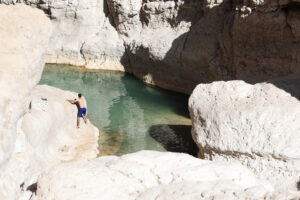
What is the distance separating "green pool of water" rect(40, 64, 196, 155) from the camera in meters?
12.4

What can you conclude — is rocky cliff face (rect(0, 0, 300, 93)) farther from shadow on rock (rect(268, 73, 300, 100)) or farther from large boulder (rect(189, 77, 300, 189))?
large boulder (rect(189, 77, 300, 189))

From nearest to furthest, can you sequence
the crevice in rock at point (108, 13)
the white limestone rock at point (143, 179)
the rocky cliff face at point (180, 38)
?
the white limestone rock at point (143, 179) → the rocky cliff face at point (180, 38) → the crevice in rock at point (108, 13)

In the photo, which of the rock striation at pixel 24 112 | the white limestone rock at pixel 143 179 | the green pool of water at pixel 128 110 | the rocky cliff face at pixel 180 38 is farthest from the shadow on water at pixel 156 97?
the white limestone rock at pixel 143 179

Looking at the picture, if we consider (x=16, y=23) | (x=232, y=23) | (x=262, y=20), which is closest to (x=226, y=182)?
(x=16, y=23)

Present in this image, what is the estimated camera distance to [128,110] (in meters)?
16.4

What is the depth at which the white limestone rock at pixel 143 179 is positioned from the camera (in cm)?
432

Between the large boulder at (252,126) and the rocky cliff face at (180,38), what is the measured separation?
5485 millimetres

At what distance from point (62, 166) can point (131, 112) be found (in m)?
11.3

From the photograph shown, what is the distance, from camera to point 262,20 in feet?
47.2

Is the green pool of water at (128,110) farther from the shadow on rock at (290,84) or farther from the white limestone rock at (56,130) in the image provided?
the shadow on rock at (290,84)

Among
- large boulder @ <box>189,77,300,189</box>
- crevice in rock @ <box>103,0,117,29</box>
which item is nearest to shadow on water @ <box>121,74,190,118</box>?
crevice in rock @ <box>103,0,117,29</box>

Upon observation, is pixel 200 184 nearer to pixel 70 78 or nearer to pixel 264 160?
pixel 264 160

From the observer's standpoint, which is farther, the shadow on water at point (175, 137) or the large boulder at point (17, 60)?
the shadow on water at point (175, 137)

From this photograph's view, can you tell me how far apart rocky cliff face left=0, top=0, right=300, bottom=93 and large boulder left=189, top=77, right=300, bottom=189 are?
18.0 feet
